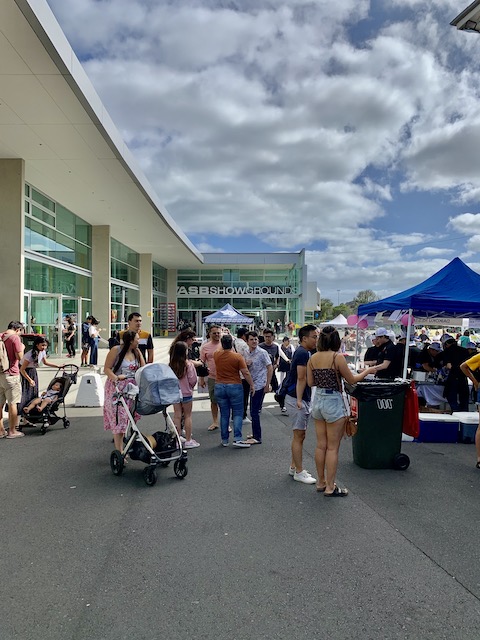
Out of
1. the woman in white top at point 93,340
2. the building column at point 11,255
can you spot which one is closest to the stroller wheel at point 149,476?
the building column at point 11,255

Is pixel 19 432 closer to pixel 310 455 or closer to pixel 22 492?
pixel 22 492

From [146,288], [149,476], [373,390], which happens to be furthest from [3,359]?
[146,288]

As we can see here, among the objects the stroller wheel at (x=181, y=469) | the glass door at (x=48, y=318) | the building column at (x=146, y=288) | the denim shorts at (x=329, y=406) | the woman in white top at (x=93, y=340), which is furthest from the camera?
the building column at (x=146, y=288)

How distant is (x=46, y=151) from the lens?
14.9 m

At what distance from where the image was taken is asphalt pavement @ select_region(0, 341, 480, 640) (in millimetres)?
2875

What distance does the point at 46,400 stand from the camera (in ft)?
27.5

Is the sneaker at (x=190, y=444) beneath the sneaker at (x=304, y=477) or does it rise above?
beneath

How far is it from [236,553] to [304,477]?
1914 mm

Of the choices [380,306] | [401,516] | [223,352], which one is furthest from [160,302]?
[401,516]

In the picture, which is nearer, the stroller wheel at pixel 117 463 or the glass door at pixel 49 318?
the stroller wheel at pixel 117 463

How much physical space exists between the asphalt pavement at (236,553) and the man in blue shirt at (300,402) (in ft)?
0.66

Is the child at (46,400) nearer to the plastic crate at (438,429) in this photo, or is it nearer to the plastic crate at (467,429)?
the plastic crate at (438,429)

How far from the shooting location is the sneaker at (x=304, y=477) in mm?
5444

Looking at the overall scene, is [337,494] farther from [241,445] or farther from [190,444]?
[190,444]
